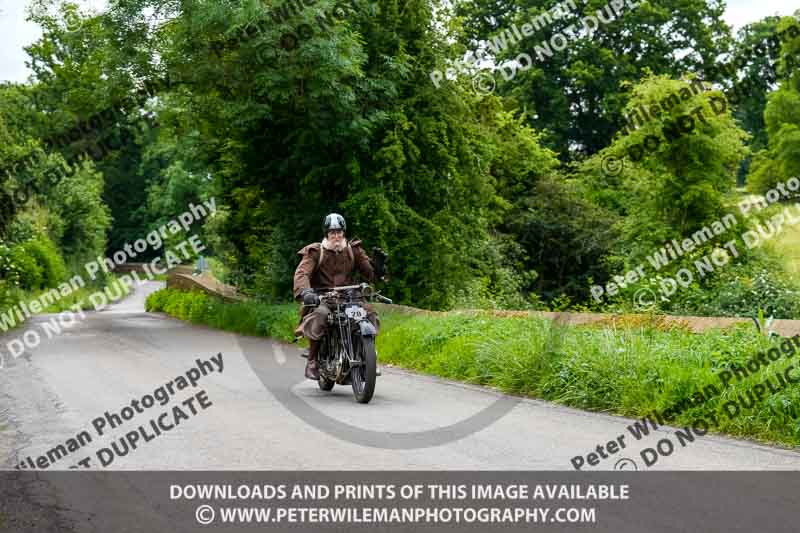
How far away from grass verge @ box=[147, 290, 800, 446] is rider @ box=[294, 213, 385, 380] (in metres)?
1.99

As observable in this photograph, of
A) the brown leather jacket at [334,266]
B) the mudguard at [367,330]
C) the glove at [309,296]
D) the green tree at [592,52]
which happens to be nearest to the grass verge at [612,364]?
the mudguard at [367,330]

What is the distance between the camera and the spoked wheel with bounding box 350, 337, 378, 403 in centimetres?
1098

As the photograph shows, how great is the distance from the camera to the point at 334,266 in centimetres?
1200

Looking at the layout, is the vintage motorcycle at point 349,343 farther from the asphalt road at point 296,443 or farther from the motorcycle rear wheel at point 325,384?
the asphalt road at point 296,443

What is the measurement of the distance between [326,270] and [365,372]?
1553mm

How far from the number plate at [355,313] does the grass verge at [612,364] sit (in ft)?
6.75

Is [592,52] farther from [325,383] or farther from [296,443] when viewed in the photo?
[296,443]

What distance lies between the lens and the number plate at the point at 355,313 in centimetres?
1130

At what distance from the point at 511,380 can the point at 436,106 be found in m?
12.6

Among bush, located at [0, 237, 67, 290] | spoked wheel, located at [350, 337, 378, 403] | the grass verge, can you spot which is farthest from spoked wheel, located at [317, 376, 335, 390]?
bush, located at [0, 237, 67, 290]

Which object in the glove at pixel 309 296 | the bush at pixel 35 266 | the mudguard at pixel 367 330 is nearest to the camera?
the mudguard at pixel 367 330

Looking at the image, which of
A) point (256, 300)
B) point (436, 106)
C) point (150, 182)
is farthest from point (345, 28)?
point (150, 182)

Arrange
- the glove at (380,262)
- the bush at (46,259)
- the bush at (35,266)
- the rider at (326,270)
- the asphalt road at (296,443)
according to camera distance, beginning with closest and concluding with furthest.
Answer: the asphalt road at (296,443), the rider at (326,270), the glove at (380,262), the bush at (35,266), the bush at (46,259)

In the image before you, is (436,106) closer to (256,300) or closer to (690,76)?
(256,300)
